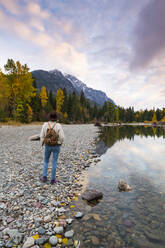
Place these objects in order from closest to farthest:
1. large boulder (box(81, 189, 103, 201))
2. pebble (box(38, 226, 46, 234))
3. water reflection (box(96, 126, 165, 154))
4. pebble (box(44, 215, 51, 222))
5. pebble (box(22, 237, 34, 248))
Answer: pebble (box(22, 237, 34, 248)) < pebble (box(38, 226, 46, 234)) < pebble (box(44, 215, 51, 222)) < large boulder (box(81, 189, 103, 201)) < water reflection (box(96, 126, 165, 154))

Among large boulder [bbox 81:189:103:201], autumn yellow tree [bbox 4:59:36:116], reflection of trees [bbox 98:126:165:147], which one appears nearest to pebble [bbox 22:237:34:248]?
large boulder [bbox 81:189:103:201]

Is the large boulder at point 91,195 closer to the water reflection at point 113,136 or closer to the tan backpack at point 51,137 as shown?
the tan backpack at point 51,137

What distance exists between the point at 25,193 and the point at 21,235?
1.86 m

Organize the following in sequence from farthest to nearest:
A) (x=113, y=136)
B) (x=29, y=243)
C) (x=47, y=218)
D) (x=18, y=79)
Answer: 1. (x=18, y=79)
2. (x=113, y=136)
3. (x=47, y=218)
4. (x=29, y=243)

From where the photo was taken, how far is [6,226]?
10.9ft

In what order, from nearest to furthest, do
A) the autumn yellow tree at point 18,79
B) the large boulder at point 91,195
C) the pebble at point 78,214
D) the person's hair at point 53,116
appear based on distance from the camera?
the pebble at point 78,214, the large boulder at point 91,195, the person's hair at point 53,116, the autumn yellow tree at point 18,79

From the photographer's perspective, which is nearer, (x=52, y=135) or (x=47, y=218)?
(x=47, y=218)

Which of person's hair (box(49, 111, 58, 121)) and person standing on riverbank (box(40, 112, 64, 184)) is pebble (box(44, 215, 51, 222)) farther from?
person's hair (box(49, 111, 58, 121))

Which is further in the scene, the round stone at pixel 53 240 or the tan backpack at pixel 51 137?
the tan backpack at pixel 51 137

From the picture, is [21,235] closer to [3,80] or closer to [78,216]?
[78,216]

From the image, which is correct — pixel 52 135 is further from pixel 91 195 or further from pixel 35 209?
pixel 91 195

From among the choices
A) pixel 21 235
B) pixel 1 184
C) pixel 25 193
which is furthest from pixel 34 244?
pixel 1 184

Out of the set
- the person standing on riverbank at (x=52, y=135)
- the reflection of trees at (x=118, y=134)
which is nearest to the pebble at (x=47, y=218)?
the person standing on riverbank at (x=52, y=135)

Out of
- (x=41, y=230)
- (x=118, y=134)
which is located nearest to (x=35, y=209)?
(x=41, y=230)
